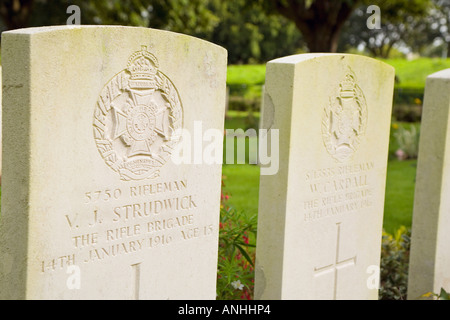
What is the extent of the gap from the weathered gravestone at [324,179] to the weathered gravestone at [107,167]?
14.1 inches

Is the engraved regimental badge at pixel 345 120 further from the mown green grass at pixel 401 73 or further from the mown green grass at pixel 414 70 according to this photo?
the mown green grass at pixel 414 70

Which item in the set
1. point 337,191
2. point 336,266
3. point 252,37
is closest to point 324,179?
point 337,191

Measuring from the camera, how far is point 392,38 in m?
47.1

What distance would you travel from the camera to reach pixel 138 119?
2887mm

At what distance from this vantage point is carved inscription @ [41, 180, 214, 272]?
273 cm

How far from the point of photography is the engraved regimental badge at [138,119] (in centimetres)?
275

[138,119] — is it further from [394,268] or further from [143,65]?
[394,268]

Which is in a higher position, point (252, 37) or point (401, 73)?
point (252, 37)

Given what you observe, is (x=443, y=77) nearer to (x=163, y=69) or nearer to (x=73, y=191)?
(x=163, y=69)

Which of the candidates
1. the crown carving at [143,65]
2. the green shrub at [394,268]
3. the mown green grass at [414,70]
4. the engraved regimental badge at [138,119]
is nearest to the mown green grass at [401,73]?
the mown green grass at [414,70]

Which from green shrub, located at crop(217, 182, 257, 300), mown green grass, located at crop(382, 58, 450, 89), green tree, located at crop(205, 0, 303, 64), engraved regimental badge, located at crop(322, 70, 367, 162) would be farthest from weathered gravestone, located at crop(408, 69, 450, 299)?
green tree, located at crop(205, 0, 303, 64)

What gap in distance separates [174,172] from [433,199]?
6.84 feet

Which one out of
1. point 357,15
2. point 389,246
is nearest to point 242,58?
point 357,15

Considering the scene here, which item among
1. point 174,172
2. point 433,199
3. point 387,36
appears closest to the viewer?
point 174,172
